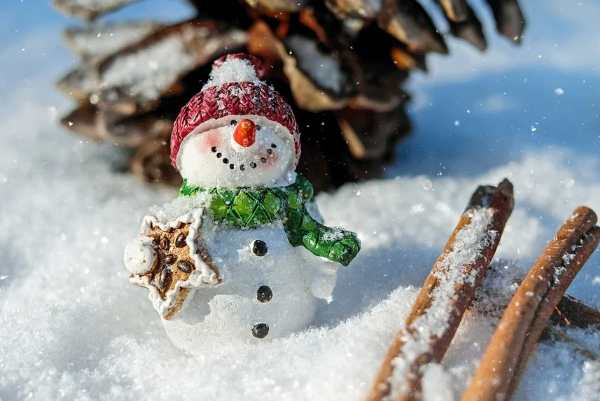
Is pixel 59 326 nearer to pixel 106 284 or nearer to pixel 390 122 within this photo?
pixel 106 284

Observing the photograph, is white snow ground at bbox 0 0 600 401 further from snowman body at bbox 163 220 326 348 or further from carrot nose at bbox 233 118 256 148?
carrot nose at bbox 233 118 256 148

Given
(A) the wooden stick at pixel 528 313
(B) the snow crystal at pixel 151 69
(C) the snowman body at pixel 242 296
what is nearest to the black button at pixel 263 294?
(C) the snowman body at pixel 242 296

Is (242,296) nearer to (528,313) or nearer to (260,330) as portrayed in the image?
(260,330)

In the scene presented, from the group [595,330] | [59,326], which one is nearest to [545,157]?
A: [595,330]

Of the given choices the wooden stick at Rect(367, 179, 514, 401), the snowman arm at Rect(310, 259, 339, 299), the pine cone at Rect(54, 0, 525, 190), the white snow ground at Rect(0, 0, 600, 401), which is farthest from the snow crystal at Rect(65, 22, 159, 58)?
the wooden stick at Rect(367, 179, 514, 401)

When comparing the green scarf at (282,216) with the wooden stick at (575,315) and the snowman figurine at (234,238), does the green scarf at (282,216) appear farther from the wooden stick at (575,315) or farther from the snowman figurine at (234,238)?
the wooden stick at (575,315)

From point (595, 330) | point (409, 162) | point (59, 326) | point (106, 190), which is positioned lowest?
point (106, 190)
